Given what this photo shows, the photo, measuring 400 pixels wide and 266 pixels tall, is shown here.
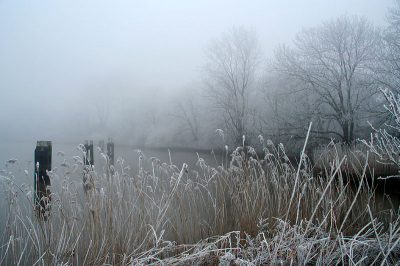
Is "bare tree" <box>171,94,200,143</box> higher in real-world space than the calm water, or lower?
higher

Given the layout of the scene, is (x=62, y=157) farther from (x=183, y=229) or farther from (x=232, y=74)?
(x=232, y=74)

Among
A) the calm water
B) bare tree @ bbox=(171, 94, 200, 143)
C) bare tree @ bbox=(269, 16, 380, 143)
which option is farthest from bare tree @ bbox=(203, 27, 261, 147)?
the calm water

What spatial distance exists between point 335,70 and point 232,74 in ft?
8.97

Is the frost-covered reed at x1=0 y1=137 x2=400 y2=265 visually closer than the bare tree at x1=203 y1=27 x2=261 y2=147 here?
Yes

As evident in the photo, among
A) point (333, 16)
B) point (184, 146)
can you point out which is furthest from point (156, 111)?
point (333, 16)

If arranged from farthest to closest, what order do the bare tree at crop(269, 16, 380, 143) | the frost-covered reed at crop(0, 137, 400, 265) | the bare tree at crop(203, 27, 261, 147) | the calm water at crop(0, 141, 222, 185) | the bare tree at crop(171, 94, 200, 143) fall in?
the bare tree at crop(171, 94, 200, 143), the bare tree at crop(203, 27, 261, 147), the bare tree at crop(269, 16, 380, 143), the calm water at crop(0, 141, 222, 185), the frost-covered reed at crop(0, 137, 400, 265)

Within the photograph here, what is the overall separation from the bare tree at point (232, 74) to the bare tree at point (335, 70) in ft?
3.64

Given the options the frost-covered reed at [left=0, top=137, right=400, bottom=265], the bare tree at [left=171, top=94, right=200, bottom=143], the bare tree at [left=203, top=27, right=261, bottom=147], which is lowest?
the frost-covered reed at [left=0, top=137, right=400, bottom=265]

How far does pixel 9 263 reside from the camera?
4.53 ft

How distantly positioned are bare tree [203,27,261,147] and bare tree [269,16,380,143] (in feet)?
3.64

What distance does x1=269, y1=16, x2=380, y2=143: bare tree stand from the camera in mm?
5137

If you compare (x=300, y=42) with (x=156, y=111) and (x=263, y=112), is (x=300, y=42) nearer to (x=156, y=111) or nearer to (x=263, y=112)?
(x=263, y=112)

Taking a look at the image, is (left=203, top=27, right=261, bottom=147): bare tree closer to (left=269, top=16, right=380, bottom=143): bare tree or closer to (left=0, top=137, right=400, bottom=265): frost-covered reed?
(left=269, top=16, right=380, bottom=143): bare tree

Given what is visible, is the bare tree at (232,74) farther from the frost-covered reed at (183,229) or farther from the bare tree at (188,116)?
the frost-covered reed at (183,229)
